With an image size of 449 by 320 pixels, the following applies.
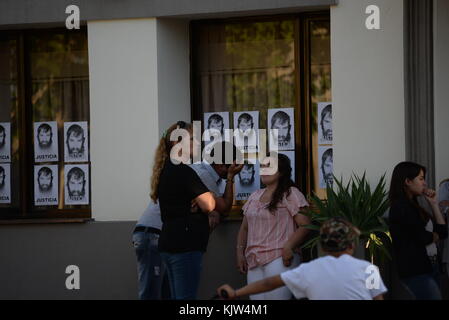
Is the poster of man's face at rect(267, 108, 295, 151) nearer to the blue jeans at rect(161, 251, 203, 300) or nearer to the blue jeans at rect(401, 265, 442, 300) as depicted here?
the blue jeans at rect(161, 251, 203, 300)

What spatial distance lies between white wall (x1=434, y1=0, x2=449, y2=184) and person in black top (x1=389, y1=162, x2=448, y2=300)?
1297mm

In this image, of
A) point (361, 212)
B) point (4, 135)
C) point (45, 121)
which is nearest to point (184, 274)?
point (361, 212)

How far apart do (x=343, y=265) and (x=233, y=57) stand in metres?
5.11

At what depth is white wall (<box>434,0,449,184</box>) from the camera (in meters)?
9.57

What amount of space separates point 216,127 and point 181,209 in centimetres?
284

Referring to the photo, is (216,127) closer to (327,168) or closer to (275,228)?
(327,168)

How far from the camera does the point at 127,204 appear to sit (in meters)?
10.6

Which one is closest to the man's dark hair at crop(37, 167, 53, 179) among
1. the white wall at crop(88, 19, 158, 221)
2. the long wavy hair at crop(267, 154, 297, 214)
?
the white wall at crop(88, 19, 158, 221)

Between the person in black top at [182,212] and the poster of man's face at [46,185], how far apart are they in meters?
3.24

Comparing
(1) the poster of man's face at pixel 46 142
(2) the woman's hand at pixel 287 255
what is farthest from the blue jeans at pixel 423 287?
(1) the poster of man's face at pixel 46 142

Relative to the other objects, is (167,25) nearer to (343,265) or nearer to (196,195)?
(196,195)

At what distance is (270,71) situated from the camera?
1077 centimetres

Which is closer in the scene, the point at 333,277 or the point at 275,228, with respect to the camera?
the point at 333,277

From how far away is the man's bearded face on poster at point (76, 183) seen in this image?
11.2 meters
